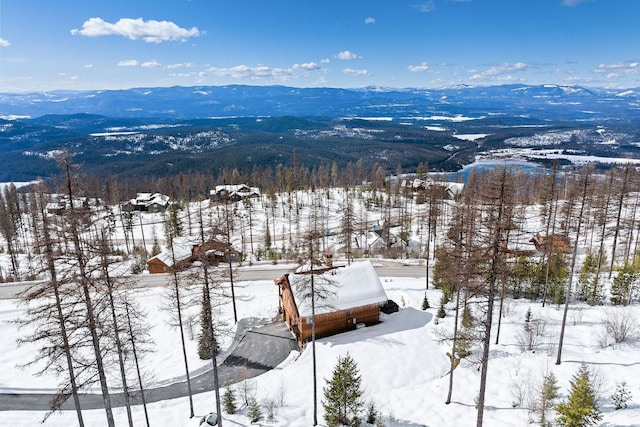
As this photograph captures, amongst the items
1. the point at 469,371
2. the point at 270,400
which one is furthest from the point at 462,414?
the point at 270,400

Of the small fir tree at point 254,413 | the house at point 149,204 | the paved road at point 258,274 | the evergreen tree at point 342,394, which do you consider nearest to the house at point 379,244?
the paved road at point 258,274

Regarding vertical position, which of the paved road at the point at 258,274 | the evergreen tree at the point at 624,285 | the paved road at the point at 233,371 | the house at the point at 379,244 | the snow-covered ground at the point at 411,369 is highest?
the evergreen tree at the point at 624,285

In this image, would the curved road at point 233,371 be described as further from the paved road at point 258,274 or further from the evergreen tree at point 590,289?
the evergreen tree at point 590,289

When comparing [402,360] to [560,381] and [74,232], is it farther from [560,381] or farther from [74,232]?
[74,232]

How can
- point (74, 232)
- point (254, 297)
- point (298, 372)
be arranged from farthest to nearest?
point (254, 297), point (298, 372), point (74, 232)

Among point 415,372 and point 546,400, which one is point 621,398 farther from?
point 415,372

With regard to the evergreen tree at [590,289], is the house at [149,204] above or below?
below
